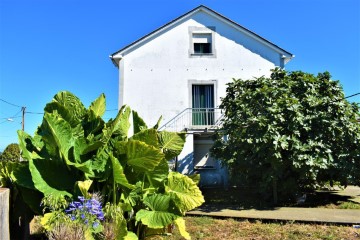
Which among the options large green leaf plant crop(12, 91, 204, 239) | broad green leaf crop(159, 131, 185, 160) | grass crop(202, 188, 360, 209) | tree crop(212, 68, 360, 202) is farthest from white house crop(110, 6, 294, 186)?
large green leaf plant crop(12, 91, 204, 239)

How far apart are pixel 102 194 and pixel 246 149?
5.34 metres

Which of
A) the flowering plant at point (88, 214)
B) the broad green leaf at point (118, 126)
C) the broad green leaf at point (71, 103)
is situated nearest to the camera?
the flowering plant at point (88, 214)

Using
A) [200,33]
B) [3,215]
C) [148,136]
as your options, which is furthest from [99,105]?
[200,33]

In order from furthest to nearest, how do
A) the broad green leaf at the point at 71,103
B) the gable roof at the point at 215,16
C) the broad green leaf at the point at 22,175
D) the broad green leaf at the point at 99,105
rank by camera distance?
the gable roof at the point at 215,16 → the broad green leaf at the point at 99,105 → the broad green leaf at the point at 71,103 → the broad green leaf at the point at 22,175

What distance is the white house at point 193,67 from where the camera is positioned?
1638cm

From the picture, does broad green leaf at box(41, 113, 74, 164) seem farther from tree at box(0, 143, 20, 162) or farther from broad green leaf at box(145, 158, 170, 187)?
tree at box(0, 143, 20, 162)

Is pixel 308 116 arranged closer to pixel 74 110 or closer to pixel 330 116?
pixel 330 116

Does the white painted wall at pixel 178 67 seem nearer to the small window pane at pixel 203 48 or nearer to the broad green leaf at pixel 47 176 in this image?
the small window pane at pixel 203 48

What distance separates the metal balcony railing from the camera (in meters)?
16.3

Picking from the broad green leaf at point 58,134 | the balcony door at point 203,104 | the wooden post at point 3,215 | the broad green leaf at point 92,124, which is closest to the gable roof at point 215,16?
the balcony door at point 203,104

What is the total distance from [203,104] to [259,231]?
10.5 meters

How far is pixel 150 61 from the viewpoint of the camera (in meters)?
16.7

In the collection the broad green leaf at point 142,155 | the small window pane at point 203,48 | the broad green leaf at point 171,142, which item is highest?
the small window pane at point 203,48

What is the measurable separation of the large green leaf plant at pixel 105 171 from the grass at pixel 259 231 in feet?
2.88
